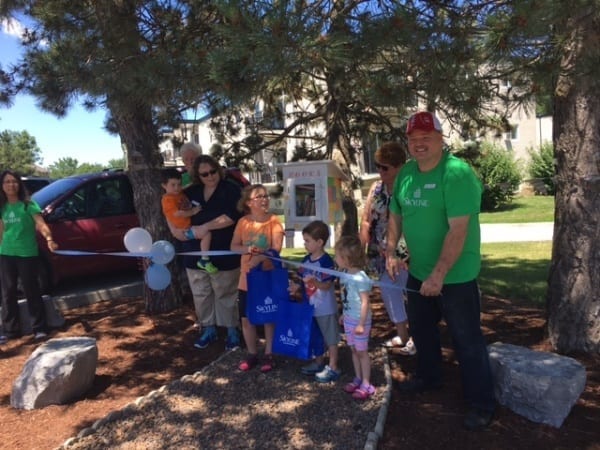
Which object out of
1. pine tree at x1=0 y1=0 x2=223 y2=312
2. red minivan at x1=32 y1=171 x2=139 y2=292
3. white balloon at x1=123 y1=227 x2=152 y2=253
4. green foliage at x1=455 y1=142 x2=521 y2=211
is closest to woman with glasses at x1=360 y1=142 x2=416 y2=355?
pine tree at x1=0 y1=0 x2=223 y2=312

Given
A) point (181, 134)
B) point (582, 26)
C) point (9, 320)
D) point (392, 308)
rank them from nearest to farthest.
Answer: point (582, 26), point (392, 308), point (9, 320), point (181, 134)

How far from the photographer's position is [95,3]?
163 inches

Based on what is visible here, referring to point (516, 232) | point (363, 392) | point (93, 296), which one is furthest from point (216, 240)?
point (516, 232)

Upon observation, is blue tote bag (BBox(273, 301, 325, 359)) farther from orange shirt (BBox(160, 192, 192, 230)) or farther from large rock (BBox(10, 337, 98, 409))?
large rock (BBox(10, 337, 98, 409))

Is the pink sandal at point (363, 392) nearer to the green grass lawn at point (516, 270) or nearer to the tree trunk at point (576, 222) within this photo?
the tree trunk at point (576, 222)

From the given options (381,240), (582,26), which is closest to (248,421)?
(381,240)

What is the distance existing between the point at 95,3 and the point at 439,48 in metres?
2.82

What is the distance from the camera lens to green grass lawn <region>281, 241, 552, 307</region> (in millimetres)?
6532

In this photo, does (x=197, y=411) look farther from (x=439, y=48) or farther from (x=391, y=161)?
(x=439, y=48)

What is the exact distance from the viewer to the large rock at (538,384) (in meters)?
3.10

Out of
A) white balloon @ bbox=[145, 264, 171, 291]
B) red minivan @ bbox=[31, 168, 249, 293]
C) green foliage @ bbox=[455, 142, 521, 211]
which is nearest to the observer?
white balloon @ bbox=[145, 264, 171, 291]

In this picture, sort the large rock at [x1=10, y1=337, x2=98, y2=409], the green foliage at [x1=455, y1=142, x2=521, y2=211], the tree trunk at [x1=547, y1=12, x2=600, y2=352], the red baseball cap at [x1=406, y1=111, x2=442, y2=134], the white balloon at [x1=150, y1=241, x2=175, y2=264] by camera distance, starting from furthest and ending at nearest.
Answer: the green foliage at [x1=455, y1=142, x2=521, y2=211], the white balloon at [x1=150, y1=241, x2=175, y2=264], the tree trunk at [x1=547, y1=12, x2=600, y2=352], the large rock at [x1=10, y1=337, x2=98, y2=409], the red baseball cap at [x1=406, y1=111, x2=442, y2=134]

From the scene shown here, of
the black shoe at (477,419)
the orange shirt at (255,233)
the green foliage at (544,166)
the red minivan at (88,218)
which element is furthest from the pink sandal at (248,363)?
the green foliage at (544,166)

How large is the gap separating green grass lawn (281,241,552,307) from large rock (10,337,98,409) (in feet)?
15.8
